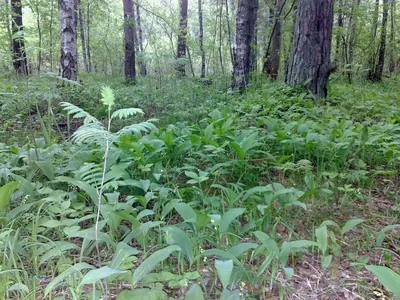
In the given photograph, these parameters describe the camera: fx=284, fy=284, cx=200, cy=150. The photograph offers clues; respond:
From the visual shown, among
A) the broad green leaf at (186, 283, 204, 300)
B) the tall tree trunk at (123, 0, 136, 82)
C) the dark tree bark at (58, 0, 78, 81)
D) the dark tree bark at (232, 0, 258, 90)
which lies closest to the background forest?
the broad green leaf at (186, 283, 204, 300)

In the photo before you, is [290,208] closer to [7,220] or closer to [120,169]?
[120,169]

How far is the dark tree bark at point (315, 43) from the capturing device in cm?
464

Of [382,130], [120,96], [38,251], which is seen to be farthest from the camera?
[120,96]

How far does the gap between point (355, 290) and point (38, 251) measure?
5.35 ft

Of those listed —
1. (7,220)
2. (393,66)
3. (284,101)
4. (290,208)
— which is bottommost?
(290,208)

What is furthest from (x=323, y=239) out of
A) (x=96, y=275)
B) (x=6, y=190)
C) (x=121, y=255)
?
(x=6, y=190)

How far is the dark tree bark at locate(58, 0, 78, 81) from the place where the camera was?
5.01 metres

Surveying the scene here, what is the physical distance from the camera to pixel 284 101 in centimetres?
441

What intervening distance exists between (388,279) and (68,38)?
562 centimetres

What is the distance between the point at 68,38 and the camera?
16.6 feet

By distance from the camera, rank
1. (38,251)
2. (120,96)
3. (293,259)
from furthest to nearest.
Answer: (120,96), (293,259), (38,251)

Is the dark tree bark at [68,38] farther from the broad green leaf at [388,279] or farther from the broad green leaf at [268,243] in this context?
the broad green leaf at [388,279]

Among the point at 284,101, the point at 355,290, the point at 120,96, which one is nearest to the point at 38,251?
the point at 355,290

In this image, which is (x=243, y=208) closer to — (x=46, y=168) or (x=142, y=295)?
(x=142, y=295)
